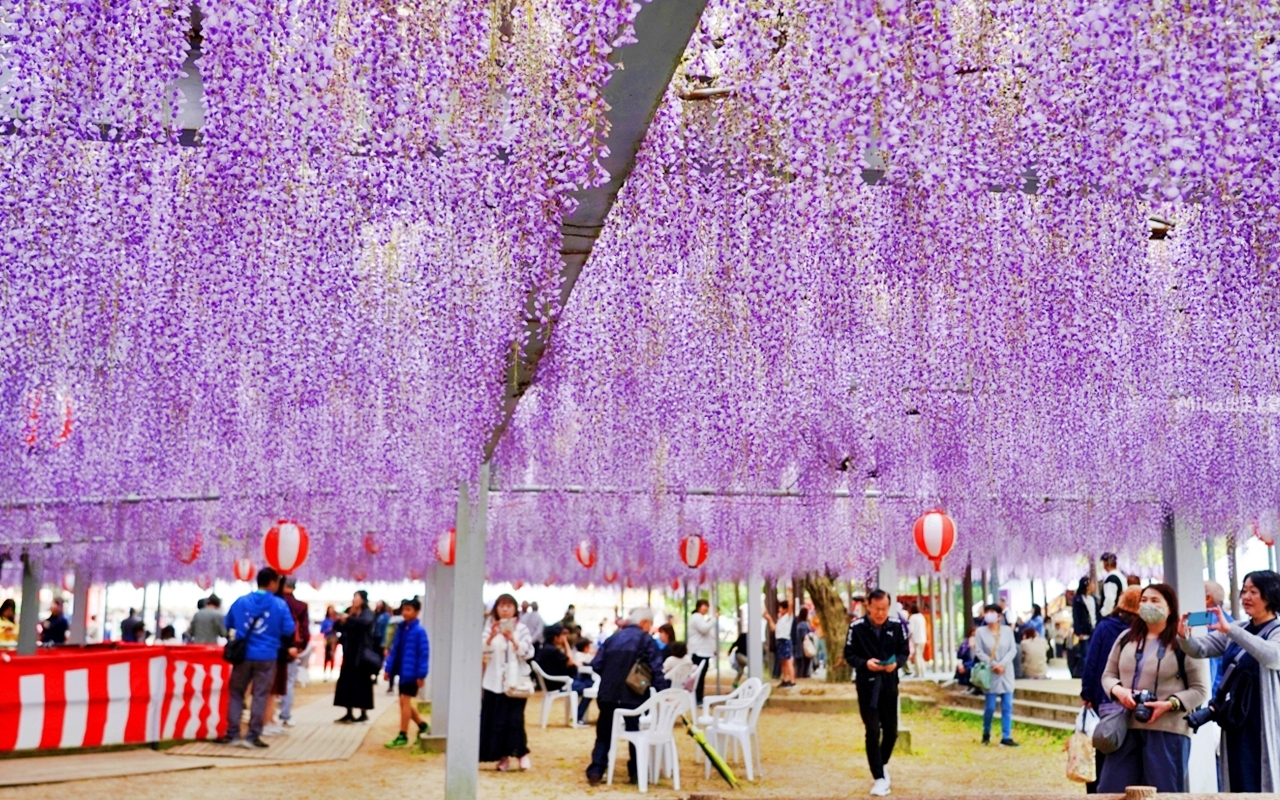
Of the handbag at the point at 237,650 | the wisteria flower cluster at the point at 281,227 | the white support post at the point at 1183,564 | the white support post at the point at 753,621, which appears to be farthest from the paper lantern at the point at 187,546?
the white support post at the point at 1183,564

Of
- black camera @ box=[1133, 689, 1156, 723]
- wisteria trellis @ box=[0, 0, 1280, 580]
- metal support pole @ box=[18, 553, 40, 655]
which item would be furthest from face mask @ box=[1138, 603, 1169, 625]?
metal support pole @ box=[18, 553, 40, 655]

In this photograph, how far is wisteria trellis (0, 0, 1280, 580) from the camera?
308 centimetres

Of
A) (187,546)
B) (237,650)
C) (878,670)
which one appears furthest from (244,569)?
(878,670)

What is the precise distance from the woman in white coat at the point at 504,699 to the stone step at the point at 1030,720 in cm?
424

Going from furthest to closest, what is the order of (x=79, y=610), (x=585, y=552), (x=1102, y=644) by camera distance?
(x=79, y=610)
(x=585, y=552)
(x=1102, y=644)

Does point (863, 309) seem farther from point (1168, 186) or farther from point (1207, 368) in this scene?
point (1168, 186)

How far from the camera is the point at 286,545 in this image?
8.92m

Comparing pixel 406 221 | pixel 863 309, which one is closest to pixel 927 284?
pixel 863 309

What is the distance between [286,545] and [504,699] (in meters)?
1.93

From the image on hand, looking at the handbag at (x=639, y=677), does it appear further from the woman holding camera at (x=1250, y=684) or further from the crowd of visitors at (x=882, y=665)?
the woman holding camera at (x=1250, y=684)

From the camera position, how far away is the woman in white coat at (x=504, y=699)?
8398 millimetres

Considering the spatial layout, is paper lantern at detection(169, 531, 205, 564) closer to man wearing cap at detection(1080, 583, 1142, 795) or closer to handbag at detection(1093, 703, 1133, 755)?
man wearing cap at detection(1080, 583, 1142, 795)

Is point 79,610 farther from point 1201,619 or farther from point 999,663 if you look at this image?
point 1201,619

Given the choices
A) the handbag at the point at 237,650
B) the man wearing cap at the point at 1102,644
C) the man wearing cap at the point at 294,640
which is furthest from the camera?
the man wearing cap at the point at 294,640
